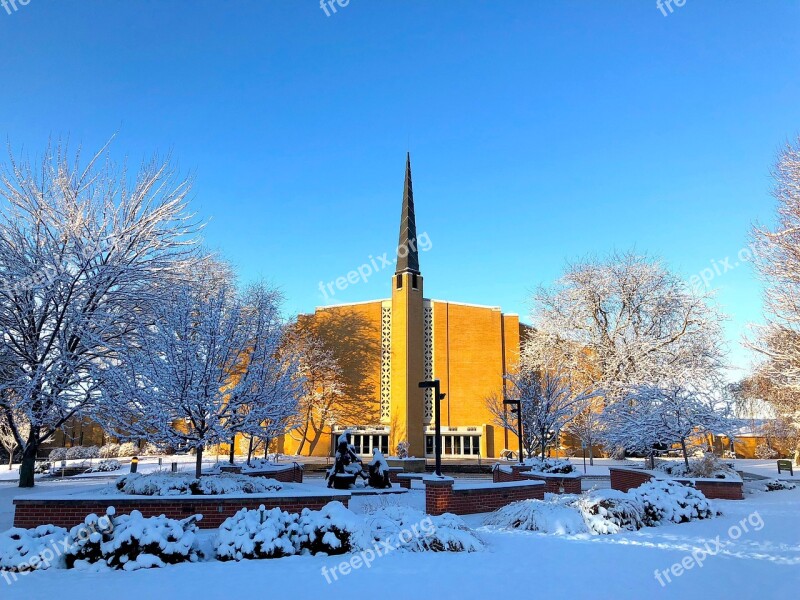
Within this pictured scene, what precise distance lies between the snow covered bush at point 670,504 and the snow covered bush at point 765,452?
124ft

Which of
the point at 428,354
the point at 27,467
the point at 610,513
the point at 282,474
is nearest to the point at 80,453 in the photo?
the point at 27,467

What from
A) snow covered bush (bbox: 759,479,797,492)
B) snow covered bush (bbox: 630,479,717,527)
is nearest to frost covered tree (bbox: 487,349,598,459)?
snow covered bush (bbox: 759,479,797,492)

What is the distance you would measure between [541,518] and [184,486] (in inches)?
284

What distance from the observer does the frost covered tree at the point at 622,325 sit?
33.3 metres

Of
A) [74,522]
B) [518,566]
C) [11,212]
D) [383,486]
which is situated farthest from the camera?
[11,212]

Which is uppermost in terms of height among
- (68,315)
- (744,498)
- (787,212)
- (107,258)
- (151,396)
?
(787,212)

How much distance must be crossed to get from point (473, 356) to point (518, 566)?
116 ft

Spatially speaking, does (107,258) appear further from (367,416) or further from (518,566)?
(367,416)

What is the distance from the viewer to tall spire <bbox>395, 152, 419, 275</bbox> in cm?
4412

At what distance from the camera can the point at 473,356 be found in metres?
43.0

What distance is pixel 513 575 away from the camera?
738 centimetres

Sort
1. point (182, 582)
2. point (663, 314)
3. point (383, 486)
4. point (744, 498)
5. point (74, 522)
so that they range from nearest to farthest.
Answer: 1. point (182, 582)
2. point (74, 522)
3. point (744, 498)
4. point (383, 486)
5. point (663, 314)

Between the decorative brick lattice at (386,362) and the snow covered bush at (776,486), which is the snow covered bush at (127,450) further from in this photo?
the snow covered bush at (776,486)

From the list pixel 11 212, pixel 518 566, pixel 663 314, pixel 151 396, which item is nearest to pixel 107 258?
pixel 11 212
